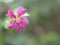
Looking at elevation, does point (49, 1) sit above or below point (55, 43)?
above

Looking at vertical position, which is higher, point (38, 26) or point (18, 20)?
point (38, 26)

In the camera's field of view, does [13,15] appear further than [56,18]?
No

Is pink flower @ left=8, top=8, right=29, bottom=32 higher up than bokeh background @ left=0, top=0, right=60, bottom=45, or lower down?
lower down

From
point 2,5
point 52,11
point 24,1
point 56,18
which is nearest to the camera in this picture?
point 2,5

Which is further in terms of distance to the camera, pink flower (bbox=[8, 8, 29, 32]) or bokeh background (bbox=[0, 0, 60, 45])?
bokeh background (bbox=[0, 0, 60, 45])

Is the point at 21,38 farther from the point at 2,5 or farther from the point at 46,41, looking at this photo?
the point at 2,5

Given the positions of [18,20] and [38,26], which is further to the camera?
[38,26]

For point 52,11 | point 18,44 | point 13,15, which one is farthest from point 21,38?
point 13,15

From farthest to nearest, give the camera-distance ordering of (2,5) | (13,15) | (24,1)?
1. (24,1)
2. (2,5)
3. (13,15)
